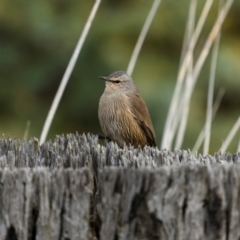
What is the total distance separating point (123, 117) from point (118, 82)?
339mm

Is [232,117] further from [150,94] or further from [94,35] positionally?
[94,35]

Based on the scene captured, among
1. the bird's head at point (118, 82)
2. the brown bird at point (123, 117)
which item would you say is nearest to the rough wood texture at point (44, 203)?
the brown bird at point (123, 117)

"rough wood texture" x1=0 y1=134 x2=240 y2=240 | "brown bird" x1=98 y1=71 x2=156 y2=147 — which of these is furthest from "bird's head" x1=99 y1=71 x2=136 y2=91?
"rough wood texture" x1=0 y1=134 x2=240 y2=240

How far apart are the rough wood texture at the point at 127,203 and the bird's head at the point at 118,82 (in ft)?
12.1

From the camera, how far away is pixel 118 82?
18.6 feet

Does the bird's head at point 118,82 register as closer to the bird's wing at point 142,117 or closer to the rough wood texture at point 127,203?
the bird's wing at point 142,117

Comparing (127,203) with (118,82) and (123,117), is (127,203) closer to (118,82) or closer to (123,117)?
(123,117)

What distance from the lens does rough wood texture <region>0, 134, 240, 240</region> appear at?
190cm

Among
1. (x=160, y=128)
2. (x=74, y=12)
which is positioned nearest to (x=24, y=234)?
(x=160, y=128)

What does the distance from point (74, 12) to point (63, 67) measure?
2.81ft

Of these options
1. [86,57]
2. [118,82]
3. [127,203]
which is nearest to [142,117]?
[118,82]

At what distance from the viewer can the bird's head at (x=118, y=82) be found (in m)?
5.63

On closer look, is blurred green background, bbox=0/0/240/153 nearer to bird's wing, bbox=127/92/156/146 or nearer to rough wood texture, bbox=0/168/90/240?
bird's wing, bbox=127/92/156/146

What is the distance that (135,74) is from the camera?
9.91 m
